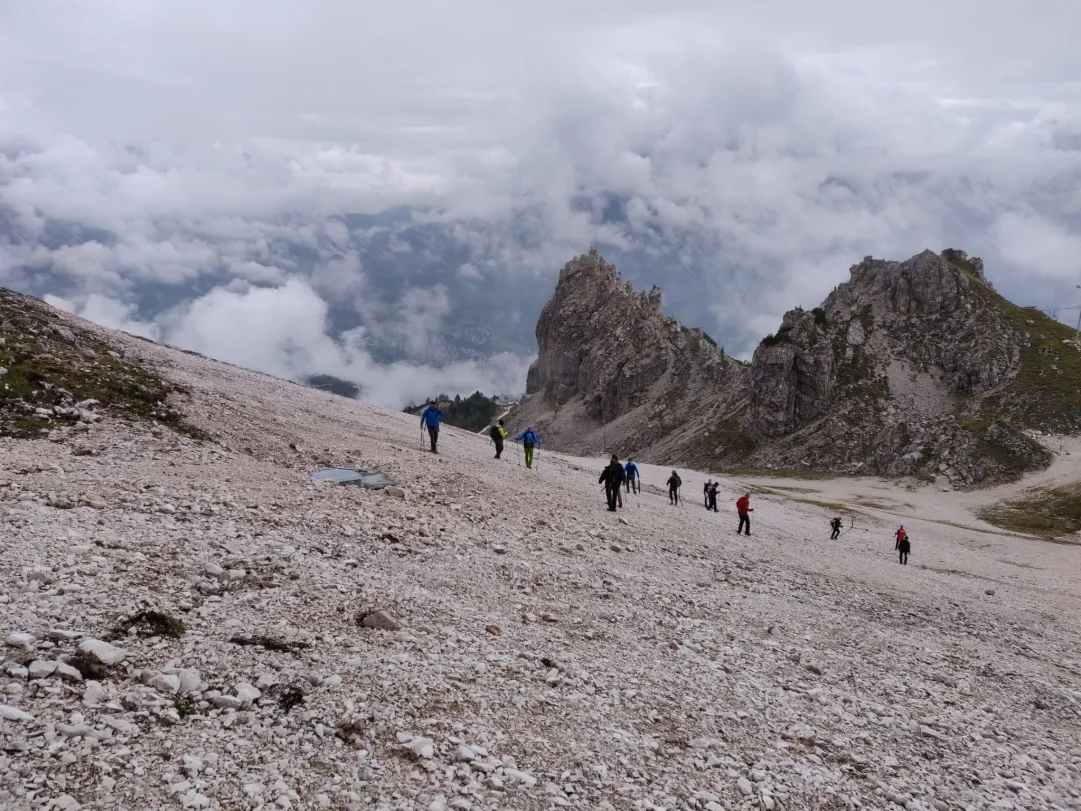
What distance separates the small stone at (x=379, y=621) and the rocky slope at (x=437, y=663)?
42 mm

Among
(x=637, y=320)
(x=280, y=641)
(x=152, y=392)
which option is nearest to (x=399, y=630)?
(x=280, y=641)

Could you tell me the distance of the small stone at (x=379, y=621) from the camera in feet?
40.1

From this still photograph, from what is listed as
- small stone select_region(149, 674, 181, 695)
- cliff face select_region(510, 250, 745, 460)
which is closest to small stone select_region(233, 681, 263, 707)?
small stone select_region(149, 674, 181, 695)

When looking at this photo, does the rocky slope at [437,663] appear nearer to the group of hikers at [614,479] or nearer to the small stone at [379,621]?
the small stone at [379,621]

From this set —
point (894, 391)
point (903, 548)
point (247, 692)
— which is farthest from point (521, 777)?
point (894, 391)

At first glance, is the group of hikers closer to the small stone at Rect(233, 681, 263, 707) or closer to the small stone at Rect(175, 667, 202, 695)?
the small stone at Rect(233, 681, 263, 707)

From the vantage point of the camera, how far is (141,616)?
10555 millimetres

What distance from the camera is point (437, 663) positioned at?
1143cm

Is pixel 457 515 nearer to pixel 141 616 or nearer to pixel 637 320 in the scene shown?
pixel 141 616

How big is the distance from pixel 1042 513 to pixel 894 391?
4622 centimetres

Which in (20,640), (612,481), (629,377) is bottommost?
(20,640)

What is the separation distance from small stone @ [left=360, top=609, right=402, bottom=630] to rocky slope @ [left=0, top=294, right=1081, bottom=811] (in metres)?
0.04

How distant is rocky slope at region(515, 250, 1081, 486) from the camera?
110 meters

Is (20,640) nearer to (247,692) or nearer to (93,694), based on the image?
(93,694)
